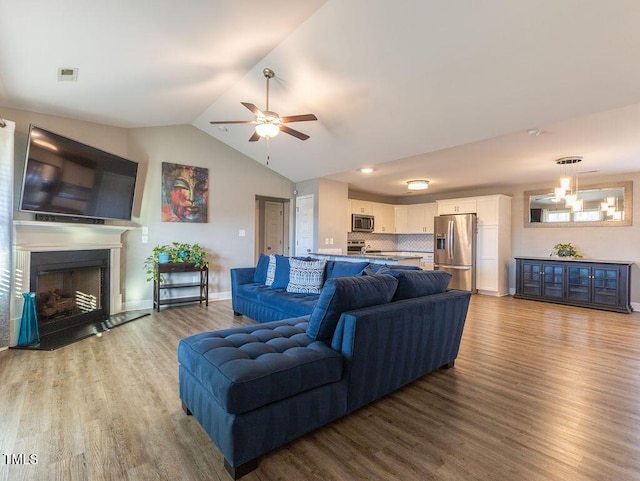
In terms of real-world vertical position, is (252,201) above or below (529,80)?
below

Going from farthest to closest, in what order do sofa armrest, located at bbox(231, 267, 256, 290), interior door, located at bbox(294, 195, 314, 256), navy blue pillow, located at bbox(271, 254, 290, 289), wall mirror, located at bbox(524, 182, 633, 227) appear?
interior door, located at bbox(294, 195, 314, 256), wall mirror, located at bbox(524, 182, 633, 227), sofa armrest, located at bbox(231, 267, 256, 290), navy blue pillow, located at bbox(271, 254, 290, 289)

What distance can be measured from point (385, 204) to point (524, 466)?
711 cm

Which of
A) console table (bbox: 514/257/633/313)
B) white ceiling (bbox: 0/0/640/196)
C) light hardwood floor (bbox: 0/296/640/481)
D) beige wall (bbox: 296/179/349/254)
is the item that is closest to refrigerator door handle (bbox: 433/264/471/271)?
console table (bbox: 514/257/633/313)

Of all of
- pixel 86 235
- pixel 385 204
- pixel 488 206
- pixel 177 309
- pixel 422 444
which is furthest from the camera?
pixel 385 204

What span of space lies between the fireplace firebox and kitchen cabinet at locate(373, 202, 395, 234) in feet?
19.2

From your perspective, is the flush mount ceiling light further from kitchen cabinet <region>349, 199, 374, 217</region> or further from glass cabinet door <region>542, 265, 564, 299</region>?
glass cabinet door <region>542, 265, 564, 299</region>

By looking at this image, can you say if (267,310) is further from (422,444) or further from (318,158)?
(318,158)

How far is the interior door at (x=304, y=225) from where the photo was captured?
6.36 meters

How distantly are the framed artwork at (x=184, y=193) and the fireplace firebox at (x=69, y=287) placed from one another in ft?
3.92

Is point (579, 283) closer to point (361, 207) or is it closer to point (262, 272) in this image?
point (361, 207)

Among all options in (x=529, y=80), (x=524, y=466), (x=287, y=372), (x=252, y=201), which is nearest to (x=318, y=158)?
(x=252, y=201)

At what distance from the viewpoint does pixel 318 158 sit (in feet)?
17.5

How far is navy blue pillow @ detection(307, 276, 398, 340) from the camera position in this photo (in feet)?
6.43

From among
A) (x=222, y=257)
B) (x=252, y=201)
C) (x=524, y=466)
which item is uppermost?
(x=252, y=201)
